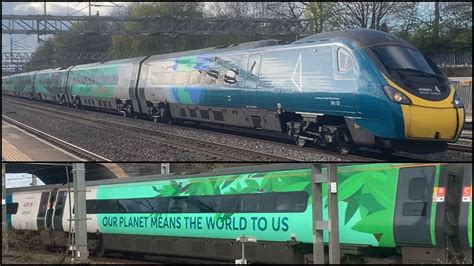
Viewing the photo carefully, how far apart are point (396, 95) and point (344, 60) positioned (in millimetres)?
341

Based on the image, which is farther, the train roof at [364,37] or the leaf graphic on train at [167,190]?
the leaf graphic on train at [167,190]

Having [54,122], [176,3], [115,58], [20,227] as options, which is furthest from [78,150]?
[20,227]

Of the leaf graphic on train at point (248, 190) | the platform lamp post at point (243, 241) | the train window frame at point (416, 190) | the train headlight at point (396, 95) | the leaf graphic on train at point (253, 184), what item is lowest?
the platform lamp post at point (243, 241)

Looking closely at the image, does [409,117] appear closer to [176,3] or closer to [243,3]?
[243,3]

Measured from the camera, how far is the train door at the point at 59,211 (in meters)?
9.83

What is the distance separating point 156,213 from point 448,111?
552cm

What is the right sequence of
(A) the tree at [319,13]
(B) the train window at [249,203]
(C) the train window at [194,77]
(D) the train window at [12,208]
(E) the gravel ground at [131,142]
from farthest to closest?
(D) the train window at [12,208]
(B) the train window at [249,203]
(C) the train window at [194,77]
(E) the gravel ground at [131,142]
(A) the tree at [319,13]

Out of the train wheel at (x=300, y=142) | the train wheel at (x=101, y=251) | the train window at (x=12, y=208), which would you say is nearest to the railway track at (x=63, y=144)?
the train wheel at (x=300, y=142)

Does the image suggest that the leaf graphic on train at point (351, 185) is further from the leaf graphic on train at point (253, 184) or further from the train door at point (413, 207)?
the leaf graphic on train at point (253, 184)

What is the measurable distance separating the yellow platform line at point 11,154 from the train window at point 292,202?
338 cm

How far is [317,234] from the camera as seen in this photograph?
521 centimetres

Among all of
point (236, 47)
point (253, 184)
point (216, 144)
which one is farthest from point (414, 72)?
point (253, 184)

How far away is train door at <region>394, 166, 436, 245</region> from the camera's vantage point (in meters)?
5.71

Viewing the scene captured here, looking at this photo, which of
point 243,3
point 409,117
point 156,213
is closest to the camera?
point 409,117
